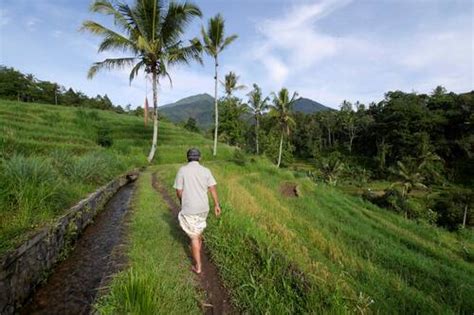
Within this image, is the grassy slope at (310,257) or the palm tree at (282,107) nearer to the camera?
the grassy slope at (310,257)

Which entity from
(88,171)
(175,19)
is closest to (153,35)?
(175,19)

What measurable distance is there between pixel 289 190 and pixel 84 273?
1593cm

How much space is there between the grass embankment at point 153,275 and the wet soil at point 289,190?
41.2ft

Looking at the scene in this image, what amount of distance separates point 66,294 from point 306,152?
260 feet

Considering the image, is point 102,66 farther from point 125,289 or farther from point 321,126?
point 321,126

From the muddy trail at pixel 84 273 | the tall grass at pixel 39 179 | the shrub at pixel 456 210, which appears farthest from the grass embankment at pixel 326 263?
the shrub at pixel 456 210

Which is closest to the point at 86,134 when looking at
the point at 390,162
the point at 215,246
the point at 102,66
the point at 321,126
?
the point at 102,66

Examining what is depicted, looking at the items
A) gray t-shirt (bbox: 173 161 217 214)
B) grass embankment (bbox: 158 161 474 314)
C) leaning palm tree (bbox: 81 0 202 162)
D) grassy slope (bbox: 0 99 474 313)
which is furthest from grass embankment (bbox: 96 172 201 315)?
leaning palm tree (bbox: 81 0 202 162)

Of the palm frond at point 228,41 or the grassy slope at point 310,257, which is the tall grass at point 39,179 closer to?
the grassy slope at point 310,257

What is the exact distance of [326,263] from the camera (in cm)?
714

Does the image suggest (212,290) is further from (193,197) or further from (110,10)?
(110,10)

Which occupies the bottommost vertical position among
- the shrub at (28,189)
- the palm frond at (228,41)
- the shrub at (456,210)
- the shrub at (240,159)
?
the shrub at (456,210)

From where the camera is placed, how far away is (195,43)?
56.1 ft

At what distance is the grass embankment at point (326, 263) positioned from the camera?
351 cm
